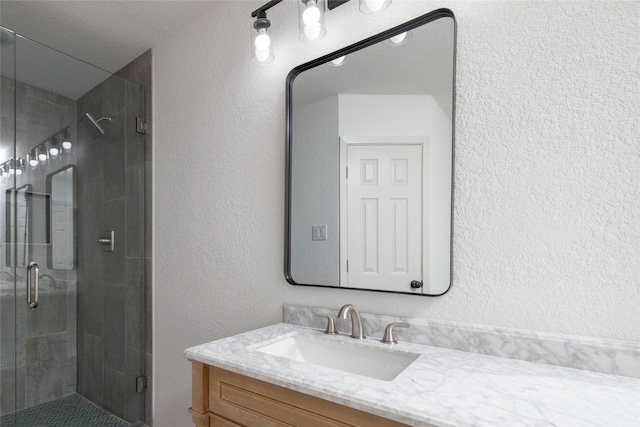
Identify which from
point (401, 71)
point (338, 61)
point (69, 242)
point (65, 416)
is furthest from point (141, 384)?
point (401, 71)

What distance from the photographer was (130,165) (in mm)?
2254

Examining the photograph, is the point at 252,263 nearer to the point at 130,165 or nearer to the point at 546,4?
the point at 130,165

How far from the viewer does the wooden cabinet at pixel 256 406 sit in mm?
875

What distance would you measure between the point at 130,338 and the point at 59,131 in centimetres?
121

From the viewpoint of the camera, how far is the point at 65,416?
1.95m

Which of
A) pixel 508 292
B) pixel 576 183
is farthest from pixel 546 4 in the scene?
pixel 508 292

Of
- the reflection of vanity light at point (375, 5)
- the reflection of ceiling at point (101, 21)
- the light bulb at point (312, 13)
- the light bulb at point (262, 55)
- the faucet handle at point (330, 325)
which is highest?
the reflection of ceiling at point (101, 21)

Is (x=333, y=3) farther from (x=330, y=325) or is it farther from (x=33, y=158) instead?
(x=33, y=158)

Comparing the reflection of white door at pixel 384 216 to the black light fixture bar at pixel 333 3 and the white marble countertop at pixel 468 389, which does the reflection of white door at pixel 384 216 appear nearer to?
the white marble countertop at pixel 468 389

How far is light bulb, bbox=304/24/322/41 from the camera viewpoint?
1.38m

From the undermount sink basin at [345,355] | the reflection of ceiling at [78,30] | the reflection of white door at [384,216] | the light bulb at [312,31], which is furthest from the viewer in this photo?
the reflection of ceiling at [78,30]

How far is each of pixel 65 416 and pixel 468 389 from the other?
2098mm

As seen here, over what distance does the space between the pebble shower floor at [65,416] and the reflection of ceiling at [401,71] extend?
1.97 meters

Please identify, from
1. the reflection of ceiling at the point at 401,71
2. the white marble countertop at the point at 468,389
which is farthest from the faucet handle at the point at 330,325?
the reflection of ceiling at the point at 401,71
